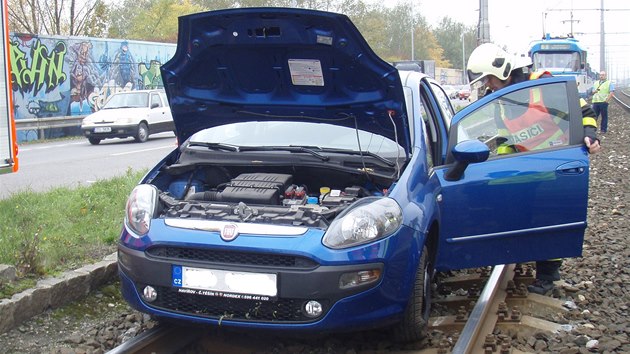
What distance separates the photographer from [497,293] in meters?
5.37

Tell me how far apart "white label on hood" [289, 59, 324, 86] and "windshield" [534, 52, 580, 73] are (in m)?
29.4

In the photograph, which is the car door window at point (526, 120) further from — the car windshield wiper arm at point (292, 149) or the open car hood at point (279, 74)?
the car windshield wiper arm at point (292, 149)

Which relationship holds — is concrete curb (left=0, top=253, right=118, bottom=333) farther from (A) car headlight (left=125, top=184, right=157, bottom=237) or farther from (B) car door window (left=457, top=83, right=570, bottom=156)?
(B) car door window (left=457, top=83, right=570, bottom=156)

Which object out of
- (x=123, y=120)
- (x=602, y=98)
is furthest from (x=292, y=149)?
(x=602, y=98)

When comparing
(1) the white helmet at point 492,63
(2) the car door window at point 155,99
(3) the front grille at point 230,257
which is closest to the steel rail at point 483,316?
(3) the front grille at point 230,257

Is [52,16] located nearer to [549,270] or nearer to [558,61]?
[558,61]

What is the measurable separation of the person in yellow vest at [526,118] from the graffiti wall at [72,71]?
1973 cm

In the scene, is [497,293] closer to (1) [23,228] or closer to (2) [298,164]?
(2) [298,164]

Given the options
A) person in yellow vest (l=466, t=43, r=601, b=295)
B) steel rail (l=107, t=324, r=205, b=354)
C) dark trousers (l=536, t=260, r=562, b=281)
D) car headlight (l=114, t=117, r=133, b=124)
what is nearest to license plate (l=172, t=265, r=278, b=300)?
steel rail (l=107, t=324, r=205, b=354)

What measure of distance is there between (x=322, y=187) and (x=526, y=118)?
165 centimetres

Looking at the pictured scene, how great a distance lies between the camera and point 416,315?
13.8 ft

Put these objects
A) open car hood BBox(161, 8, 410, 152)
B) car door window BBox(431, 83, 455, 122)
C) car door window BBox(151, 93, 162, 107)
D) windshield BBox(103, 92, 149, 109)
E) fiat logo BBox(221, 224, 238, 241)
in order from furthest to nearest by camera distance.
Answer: car door window BBox(151, 93, 162, 107) < windshield BBox(103, 92, 149, 109) < car door window BBox(431, 83, 455, 122) < open car hood BBox(161, 8, 410, 152) < fiat logo BBox(221, 224, 238, 241)

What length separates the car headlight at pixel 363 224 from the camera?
12.5 feet

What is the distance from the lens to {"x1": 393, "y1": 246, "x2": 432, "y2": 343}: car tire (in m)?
4.15
